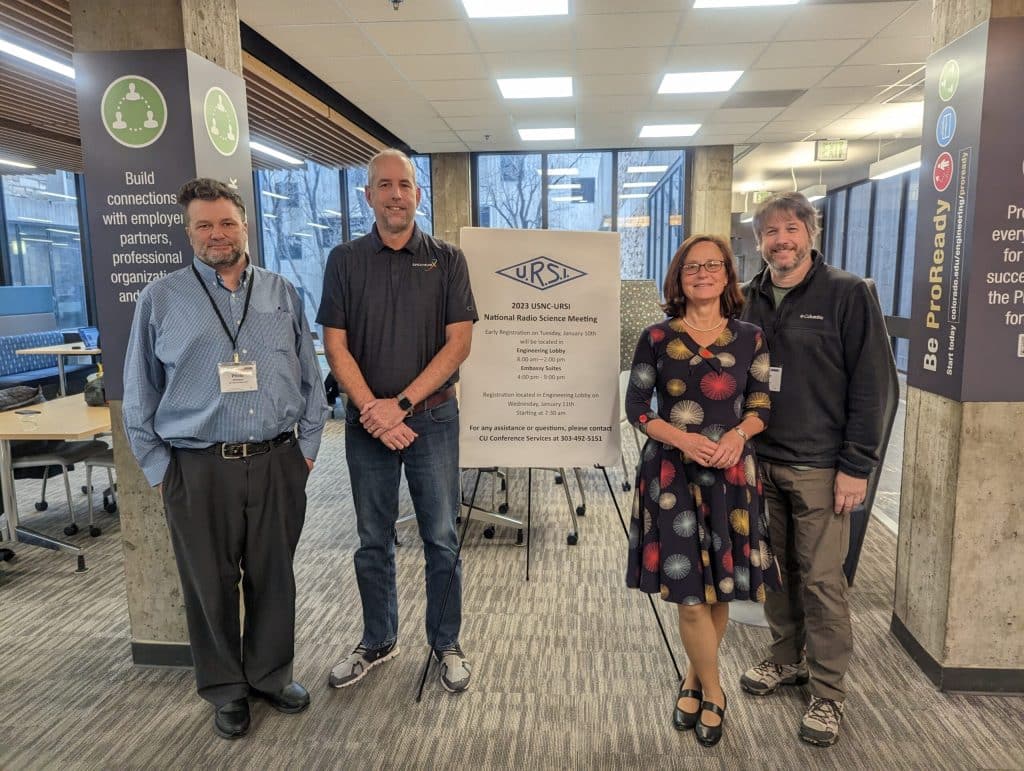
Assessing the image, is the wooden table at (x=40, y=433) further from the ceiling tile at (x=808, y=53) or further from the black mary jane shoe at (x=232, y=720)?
the ceiling tile at (x=808, y=53)

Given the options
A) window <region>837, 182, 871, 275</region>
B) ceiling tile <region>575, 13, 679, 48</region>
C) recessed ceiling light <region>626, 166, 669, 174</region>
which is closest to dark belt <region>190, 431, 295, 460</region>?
ceiling tile <region>575, 13, 679, 48</region>

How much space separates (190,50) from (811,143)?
26.9 feet

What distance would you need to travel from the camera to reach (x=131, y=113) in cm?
222

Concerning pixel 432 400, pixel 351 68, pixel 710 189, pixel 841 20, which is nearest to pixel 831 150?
pixel 710 189

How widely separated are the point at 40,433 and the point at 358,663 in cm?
212

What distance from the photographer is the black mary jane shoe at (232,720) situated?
2.07 m

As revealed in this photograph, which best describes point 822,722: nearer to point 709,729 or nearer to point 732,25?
point 709,729

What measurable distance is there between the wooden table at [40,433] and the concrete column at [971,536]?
145 inches

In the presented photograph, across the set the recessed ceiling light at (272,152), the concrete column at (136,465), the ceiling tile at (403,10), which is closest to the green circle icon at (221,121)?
the concrete column at (136,465)

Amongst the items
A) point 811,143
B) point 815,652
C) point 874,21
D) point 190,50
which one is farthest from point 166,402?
point 811,143

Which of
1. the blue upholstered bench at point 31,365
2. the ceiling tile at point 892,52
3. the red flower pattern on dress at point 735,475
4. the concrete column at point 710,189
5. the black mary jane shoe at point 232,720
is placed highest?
the ceiling tile at point 892,52

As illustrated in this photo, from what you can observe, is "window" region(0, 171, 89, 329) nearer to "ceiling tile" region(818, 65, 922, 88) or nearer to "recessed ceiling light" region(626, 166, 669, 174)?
"recessed ceiling light" region(626, 166, 669, 174)

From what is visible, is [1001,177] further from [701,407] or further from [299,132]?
[299,132]

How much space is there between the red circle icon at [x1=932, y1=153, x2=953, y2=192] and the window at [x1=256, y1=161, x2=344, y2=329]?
807cm
